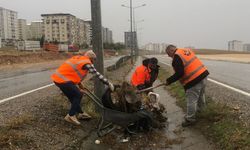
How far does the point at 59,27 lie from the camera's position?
117875 mm

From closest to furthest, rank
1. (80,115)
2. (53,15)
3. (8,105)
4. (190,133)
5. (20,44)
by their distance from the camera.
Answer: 1. (190,133)
2. (80,115)
3. (8,105)
4. (20,44)
5. (53,15)

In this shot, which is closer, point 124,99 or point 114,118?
point 114,118

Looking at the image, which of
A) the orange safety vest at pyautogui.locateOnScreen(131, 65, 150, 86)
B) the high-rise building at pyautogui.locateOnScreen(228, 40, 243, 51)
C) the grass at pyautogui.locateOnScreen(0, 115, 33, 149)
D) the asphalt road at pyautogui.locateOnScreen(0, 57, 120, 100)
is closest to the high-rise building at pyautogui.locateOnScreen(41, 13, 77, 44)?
the asphalt road at pyautogui.locateOnScreen(0, 57, 120, 100)

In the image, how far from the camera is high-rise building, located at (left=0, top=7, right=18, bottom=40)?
123000mm

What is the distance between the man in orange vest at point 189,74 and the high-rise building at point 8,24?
12299 cm

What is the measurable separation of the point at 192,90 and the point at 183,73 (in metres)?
0.49

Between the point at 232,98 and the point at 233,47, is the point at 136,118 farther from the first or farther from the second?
the point at 233,47

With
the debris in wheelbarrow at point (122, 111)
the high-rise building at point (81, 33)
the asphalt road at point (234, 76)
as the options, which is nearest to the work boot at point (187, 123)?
the debris in wheelbarrow at point (122, 111)

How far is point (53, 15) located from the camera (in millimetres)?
122062

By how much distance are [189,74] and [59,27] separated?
115 m

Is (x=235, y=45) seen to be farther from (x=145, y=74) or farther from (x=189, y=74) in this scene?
(x=189, y=74)

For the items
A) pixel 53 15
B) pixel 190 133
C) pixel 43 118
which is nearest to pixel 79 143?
pixel 43 118

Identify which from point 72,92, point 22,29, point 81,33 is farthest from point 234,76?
point 22,29

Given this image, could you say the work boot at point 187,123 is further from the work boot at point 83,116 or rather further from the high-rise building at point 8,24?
the high-rise building at point 8,24
